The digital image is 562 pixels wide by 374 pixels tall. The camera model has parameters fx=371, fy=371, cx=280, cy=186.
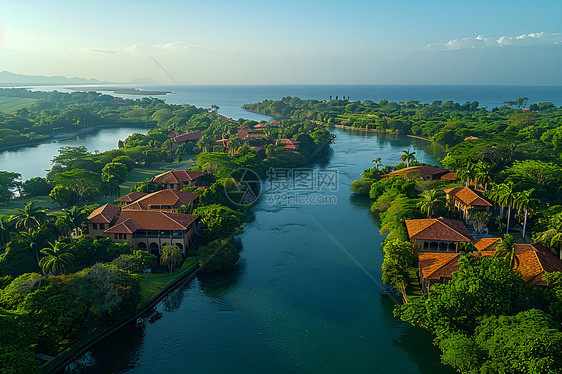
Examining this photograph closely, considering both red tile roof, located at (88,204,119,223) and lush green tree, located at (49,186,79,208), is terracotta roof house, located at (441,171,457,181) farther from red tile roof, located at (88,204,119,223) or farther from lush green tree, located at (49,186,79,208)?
lush green tree, located at (49,186,79,208)

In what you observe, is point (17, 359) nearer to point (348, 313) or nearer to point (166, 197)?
point (348, 313)

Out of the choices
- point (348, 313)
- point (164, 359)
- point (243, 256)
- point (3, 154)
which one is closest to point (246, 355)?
point (164, 359)

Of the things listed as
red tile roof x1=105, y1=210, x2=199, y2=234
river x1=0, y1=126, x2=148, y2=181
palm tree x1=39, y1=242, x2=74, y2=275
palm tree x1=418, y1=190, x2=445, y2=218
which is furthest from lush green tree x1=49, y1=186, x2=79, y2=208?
palm tree x1=418, y1=190, x2=445, y2=218

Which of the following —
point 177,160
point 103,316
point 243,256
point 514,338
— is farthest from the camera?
point 177,160

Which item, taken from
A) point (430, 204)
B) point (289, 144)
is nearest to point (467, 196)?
point (430, 204)

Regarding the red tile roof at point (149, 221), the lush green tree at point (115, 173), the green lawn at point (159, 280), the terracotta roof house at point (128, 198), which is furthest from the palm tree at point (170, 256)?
the lush green tree at point (115, 173)

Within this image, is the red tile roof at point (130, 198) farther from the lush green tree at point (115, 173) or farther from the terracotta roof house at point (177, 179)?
the lush green tree at point (115, 173)
